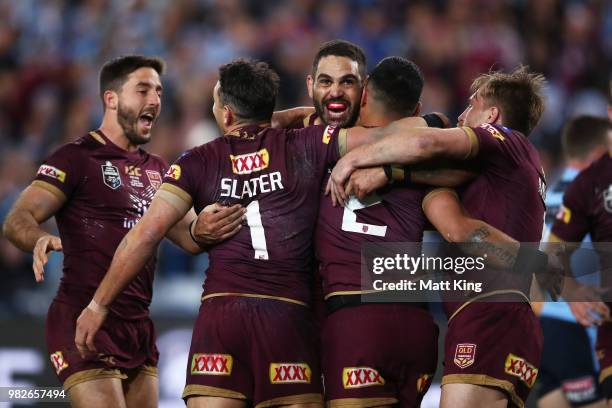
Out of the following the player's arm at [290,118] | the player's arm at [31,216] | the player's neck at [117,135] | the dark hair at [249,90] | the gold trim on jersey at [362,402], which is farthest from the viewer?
the player's neck at [117,135]

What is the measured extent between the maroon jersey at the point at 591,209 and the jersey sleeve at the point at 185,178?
322cm

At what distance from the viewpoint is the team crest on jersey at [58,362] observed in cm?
621

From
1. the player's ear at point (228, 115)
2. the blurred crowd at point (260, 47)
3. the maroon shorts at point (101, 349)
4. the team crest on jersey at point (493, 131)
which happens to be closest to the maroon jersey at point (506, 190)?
the team crest on jersey at point (493, 131)

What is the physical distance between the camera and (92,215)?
6.54 meters

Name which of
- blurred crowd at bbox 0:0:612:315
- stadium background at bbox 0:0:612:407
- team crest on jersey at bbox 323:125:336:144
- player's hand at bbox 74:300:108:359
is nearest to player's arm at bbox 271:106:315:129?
team crest on jersey at bbox 323:125:336:144

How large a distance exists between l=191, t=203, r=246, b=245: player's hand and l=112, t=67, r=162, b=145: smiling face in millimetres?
1657

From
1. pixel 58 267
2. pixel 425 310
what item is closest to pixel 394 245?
pixel 425 310

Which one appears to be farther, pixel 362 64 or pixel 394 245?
pixel 362 64

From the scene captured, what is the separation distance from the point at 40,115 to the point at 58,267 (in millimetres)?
2856

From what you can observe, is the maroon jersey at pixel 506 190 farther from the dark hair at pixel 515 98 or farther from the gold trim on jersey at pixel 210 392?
the gold trim on jersey at pixel 210 392

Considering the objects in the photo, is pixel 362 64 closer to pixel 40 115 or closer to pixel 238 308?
pixel 238 308

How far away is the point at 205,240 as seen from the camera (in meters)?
5.56

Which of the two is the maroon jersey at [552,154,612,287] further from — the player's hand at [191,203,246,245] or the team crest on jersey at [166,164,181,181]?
the team crest on jersey at [166,164,181,181]

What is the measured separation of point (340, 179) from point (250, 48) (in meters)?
8.00
